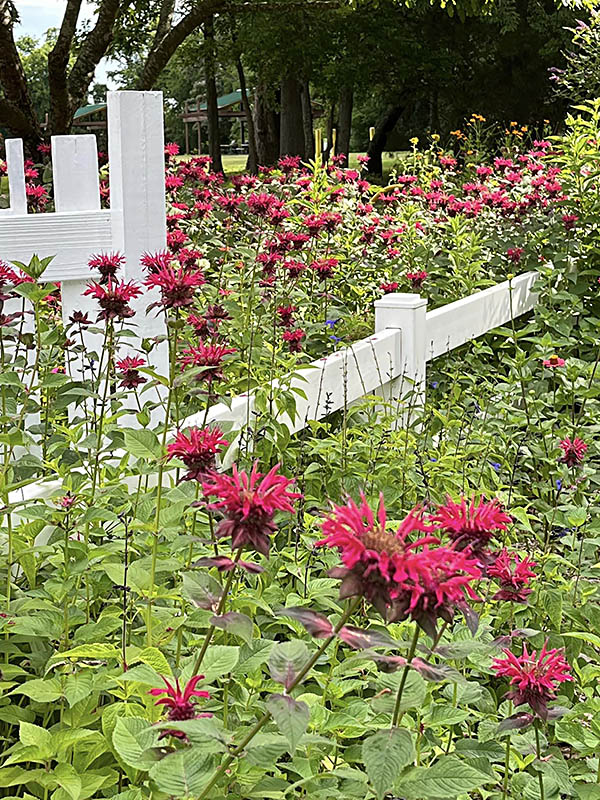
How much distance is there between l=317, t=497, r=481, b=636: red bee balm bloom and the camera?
3.38ft

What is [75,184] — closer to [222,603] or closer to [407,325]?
[407,325]

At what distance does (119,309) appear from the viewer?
2.15 m

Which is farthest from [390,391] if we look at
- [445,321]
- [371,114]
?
[371,114]

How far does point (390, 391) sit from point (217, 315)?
1.58m

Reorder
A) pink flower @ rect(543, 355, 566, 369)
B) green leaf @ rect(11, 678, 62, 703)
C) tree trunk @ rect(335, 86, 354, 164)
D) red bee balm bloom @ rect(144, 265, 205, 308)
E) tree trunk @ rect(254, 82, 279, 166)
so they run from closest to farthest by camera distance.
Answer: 1. green leaf @ rect(11, 678, 62, 703)
2. red bee balm bloom @ rect(144, 265, 205, 308)
3. pink flower @ rect(543, 355, 566, 369)
4. tree trunk @ rect(335, 86, 354, 164)
5. tree trunk @ rect(254, 82, 279, 166)

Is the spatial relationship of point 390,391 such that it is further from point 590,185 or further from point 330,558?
point 590,185

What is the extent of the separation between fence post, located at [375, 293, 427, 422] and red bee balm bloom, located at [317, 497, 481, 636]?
2890 millimetres

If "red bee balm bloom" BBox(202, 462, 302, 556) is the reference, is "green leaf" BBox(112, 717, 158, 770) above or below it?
below

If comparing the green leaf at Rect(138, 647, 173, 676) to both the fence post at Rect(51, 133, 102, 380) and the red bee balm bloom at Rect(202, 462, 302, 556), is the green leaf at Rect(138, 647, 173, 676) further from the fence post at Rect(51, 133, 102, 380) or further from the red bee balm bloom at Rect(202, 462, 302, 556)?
the fence post at Rect(51, 133, 102, 380)

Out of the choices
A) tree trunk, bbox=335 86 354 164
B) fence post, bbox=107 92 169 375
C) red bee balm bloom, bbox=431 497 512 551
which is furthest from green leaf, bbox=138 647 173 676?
tree trunk, bbox=335 86 354 164

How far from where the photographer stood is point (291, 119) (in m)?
21.6

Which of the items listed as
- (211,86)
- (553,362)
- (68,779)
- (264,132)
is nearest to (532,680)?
(68,779)

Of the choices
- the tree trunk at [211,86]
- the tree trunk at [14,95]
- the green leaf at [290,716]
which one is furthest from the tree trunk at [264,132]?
the green leaf at [290,716]

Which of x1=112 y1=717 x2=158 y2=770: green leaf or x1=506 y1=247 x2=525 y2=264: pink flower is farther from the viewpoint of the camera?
x1=506 y1=247 x2=525 y2=264: pink flower
